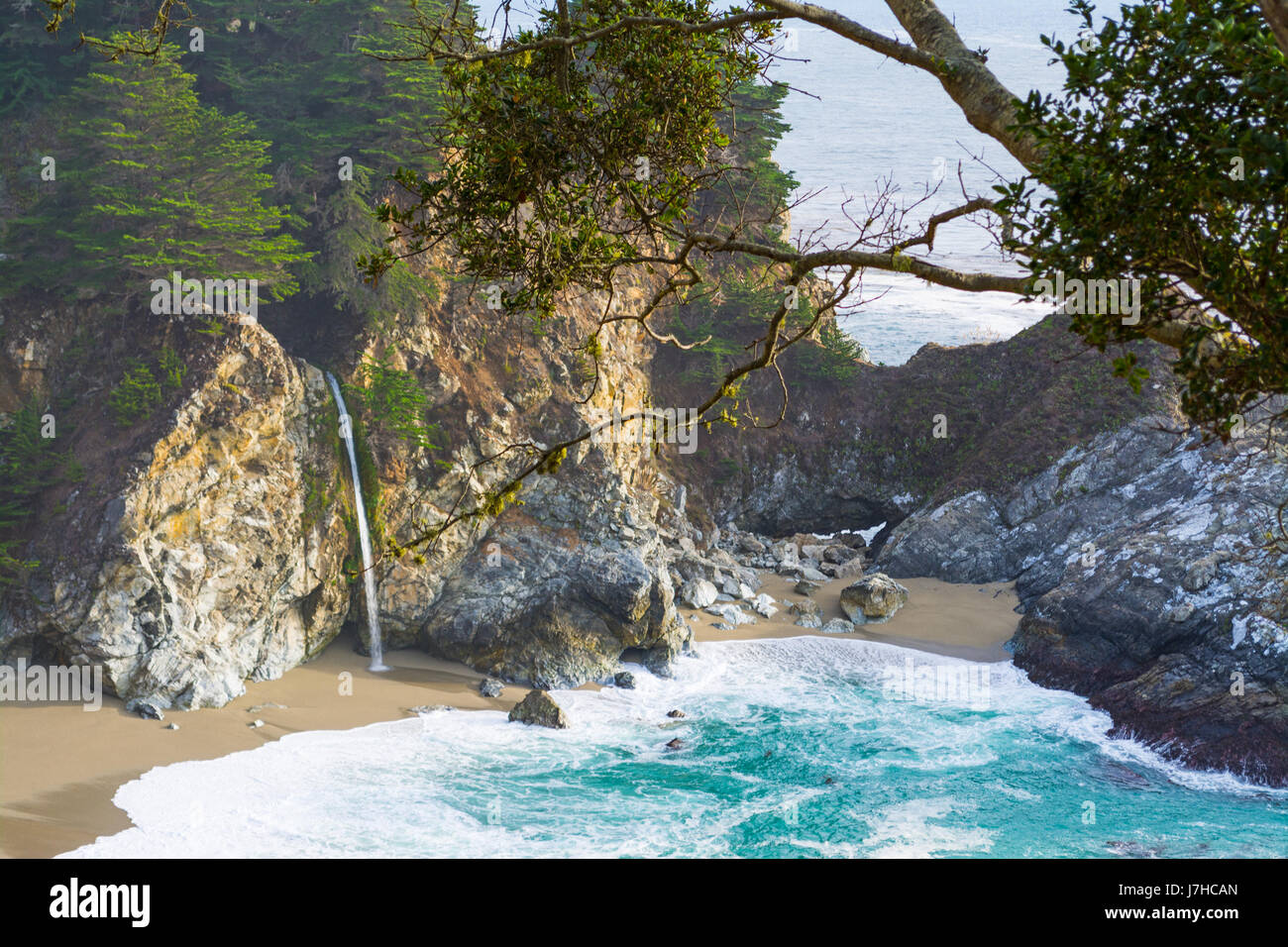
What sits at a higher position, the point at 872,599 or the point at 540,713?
the point at 872,599

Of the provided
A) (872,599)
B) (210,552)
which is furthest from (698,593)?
(210,552)

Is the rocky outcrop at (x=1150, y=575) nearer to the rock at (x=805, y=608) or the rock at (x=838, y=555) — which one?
the rock at (x=838, y=555)

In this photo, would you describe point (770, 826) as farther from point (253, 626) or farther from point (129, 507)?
point (129, 507)

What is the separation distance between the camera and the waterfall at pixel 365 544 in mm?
18953

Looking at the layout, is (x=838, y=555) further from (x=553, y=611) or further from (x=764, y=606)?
(x=553, y=611)

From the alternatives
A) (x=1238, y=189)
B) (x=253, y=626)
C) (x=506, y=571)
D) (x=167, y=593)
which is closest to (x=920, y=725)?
(x=506, y=571)

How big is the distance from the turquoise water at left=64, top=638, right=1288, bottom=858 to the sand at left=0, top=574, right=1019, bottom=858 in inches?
17.0

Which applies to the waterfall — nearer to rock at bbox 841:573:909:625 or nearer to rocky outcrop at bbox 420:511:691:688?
Result: rocky outcrop at bbox 420:511:691:688

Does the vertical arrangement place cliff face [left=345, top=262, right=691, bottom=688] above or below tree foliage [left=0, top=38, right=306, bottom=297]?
below

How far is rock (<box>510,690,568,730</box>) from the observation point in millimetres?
17156

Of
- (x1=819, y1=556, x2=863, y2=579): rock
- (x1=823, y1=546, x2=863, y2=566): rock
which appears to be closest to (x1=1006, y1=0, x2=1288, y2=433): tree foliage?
(x1=819, y1=556, x2=863, y2=579): rock

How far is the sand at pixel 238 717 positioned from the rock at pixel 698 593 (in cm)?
26

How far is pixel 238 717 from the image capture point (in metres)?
16.0

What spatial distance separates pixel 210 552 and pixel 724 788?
9353 millimetres
